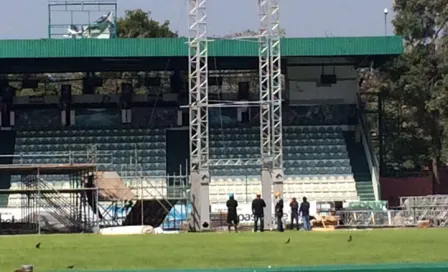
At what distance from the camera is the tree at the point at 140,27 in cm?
9400

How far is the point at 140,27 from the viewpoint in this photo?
3745 inches

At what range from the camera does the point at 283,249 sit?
28594 mm

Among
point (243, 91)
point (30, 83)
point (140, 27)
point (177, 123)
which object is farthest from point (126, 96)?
point (140, 27)

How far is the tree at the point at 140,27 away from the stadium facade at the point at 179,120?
2410 cm

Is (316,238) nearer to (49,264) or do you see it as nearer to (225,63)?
(49,264)

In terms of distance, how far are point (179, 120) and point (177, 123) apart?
23 centimetres

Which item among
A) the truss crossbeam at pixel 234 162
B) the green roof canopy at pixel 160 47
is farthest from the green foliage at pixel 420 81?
the truss crossbeam at pixel 234 162

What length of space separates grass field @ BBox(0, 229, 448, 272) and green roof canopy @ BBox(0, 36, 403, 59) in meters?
24.9

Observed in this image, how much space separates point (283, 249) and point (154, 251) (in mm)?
3480

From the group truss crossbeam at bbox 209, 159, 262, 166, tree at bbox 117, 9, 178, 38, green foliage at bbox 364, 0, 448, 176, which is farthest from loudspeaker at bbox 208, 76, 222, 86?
tree at bbox 117, 9, 178, 38

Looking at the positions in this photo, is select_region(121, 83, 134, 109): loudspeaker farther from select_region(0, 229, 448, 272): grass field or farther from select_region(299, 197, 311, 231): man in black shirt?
select_region(0, 229, 448, 272): grass field

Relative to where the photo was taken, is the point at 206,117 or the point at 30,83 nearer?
the point at 206,117

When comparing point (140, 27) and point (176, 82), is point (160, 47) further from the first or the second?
point (140, 27)

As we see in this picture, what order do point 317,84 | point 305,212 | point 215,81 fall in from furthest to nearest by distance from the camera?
point 215,81
point 317,84
point 305,212
